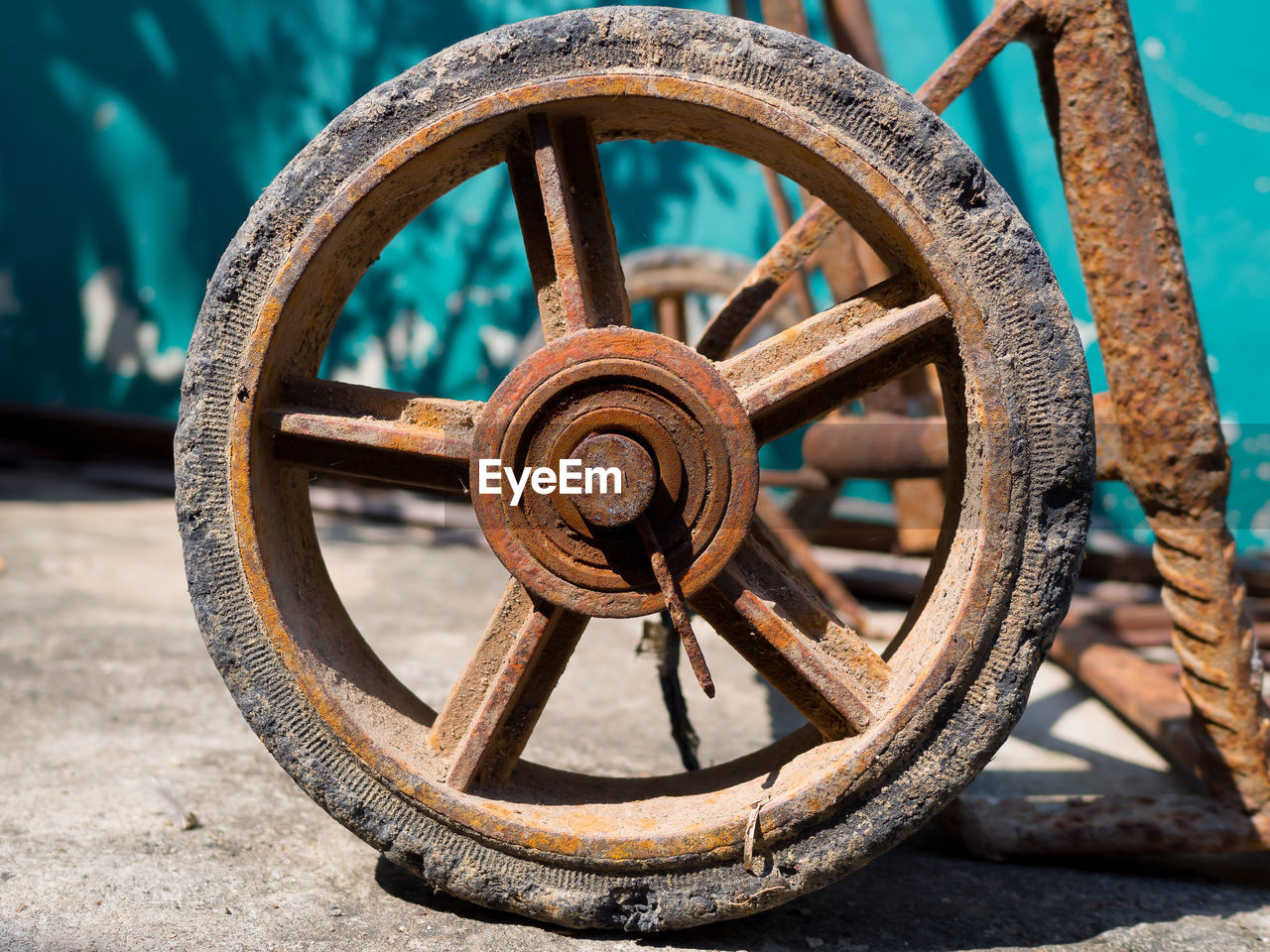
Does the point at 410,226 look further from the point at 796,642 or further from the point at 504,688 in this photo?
the point at 796,642

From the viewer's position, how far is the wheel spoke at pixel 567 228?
5.32 feet

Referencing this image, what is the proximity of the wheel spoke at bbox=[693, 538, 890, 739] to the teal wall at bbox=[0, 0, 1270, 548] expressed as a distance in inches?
102

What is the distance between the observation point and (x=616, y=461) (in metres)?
1.54

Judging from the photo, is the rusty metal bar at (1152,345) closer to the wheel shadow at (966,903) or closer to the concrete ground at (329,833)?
the wheel shadow at (966,903)

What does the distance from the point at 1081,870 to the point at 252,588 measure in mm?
1636

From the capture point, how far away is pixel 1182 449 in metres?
1.96

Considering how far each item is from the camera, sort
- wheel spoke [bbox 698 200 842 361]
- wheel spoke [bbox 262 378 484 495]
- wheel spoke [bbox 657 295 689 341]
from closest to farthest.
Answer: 1. wheel spoke [bbox 262 378 484 495]
2. wheel spoke [bbox 698 200 842 361]
3. wheel spoke [bbox 657 295 689 341]

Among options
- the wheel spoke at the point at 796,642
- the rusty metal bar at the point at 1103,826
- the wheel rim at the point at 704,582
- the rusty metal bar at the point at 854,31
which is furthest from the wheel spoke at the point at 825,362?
the rusty metal bar at the point at 854,31

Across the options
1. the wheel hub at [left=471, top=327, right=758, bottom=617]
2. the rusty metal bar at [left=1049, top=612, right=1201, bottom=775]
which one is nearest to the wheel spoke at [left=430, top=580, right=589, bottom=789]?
the wheel hub at [left=471, top=327, right=758, bottom=617]

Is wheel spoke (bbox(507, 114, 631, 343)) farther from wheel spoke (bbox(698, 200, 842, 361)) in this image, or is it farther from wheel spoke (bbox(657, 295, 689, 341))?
wheel spoke (bbox(657, 295, 689, 341))

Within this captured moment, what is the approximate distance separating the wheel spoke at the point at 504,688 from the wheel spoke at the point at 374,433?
0.24 meters

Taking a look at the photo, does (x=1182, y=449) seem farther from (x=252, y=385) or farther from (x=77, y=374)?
(x=77, y=374)

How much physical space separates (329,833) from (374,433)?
33.2 inches

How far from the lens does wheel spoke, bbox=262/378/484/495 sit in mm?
1665
